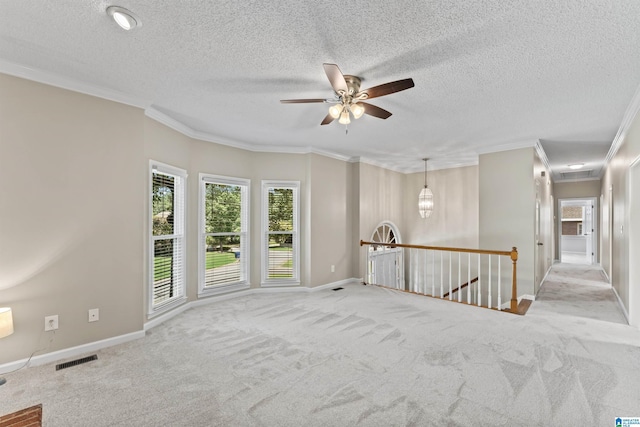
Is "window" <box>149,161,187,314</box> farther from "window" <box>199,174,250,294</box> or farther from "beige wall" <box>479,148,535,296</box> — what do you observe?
"beige wall" <box>479,148,535,296</box>

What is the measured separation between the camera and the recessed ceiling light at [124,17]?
184 cm

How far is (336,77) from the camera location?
223 cm

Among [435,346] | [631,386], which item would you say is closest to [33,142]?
[435,346]

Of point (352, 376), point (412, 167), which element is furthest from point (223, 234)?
point (412, 167)

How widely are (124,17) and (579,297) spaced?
6943mm

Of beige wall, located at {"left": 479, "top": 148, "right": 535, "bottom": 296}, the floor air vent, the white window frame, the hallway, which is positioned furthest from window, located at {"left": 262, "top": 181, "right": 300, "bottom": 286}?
the hallway

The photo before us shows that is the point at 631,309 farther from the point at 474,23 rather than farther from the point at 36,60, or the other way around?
the point at 36,60

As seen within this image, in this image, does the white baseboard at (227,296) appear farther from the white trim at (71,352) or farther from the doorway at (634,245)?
the doorway at (634,245)

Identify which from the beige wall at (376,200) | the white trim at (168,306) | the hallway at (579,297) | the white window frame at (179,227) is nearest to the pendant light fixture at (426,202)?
A: the beige wall at (376,200)

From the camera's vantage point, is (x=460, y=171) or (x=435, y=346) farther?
(x=460, y=171)

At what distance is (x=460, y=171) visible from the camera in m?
7.00

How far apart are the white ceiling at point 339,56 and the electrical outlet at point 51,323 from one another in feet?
7.23

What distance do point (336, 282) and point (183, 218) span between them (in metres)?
3.07

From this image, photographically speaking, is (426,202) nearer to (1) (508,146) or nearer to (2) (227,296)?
(1) (508,146)
